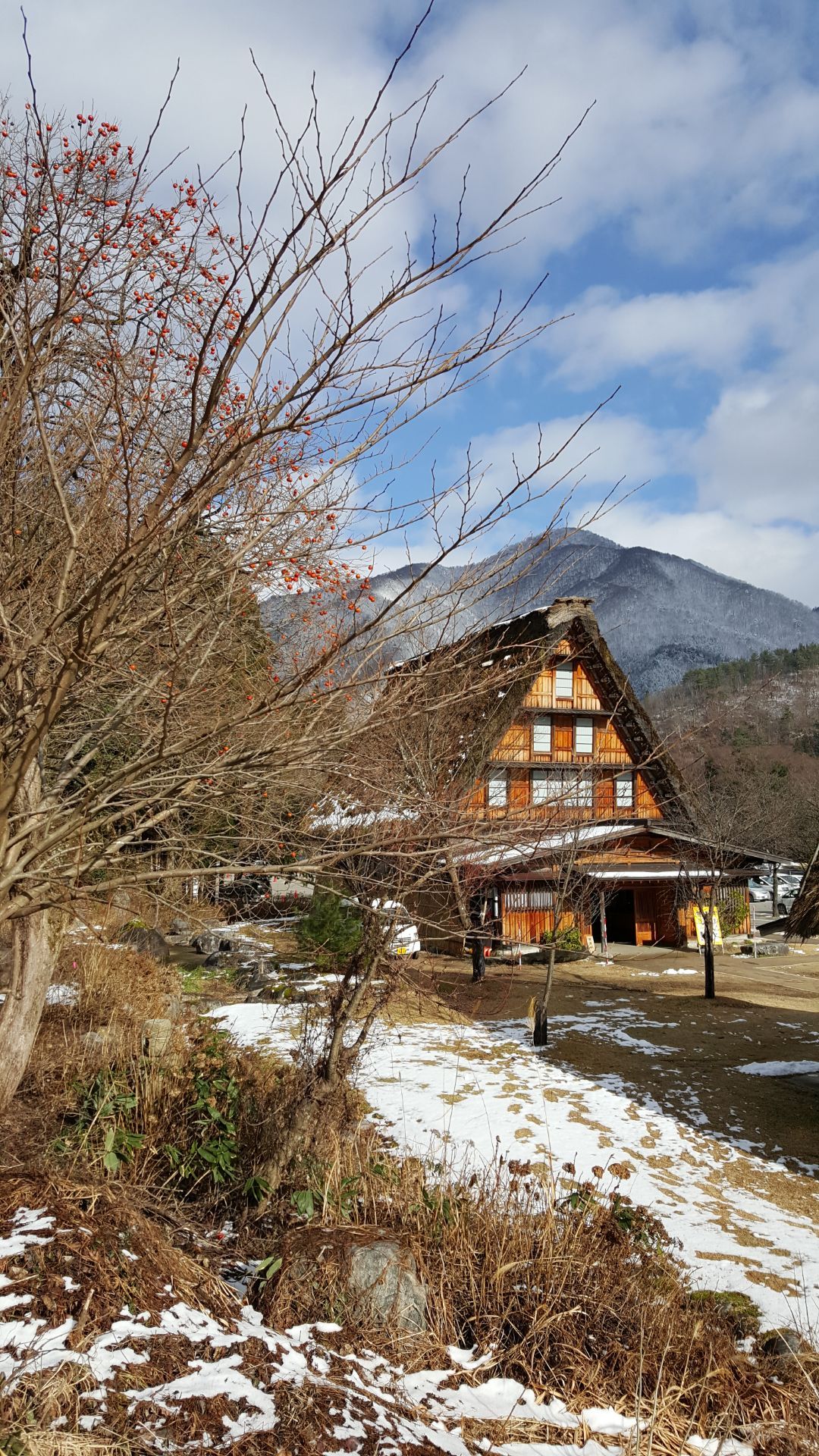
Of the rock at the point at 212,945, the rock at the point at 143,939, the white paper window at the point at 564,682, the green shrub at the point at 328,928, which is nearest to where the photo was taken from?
the rock at the point at 143,939

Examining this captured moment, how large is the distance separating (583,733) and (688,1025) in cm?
915

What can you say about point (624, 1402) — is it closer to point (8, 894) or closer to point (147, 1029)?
point (8, 894)

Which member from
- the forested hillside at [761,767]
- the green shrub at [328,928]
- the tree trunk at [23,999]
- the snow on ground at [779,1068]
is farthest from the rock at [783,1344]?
the green shrub at [328,928]

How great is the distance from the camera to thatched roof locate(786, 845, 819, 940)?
1259 cm

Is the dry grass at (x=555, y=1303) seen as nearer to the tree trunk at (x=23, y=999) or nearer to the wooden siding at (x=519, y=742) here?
the tree trunk at (x=23, y=999)

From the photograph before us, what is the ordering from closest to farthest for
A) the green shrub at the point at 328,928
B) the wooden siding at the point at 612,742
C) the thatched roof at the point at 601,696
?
the thatched roof at the point at 601,696 → the green shrub at the point at 328,928 → the wooden siding at the point at 612,742

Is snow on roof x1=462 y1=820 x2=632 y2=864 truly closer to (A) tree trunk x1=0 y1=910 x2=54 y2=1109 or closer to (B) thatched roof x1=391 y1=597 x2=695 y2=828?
(B) thatched roof x1=391 y1=597 x2=695 y2=828

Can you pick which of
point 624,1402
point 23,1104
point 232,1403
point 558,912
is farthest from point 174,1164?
point 558,912

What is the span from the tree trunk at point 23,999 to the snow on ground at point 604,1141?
2510 millimetres

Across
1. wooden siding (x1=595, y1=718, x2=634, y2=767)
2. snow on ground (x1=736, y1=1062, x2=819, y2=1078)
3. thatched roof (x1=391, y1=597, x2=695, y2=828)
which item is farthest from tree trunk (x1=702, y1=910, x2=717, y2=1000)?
wooden siding (x1=595, y1=718, x2=634, y2=767)

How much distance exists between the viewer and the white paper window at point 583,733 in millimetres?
21062

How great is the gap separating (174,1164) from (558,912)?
779 cm

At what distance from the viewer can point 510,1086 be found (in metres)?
9.30

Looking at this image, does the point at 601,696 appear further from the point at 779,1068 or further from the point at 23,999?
the point at 23,999
